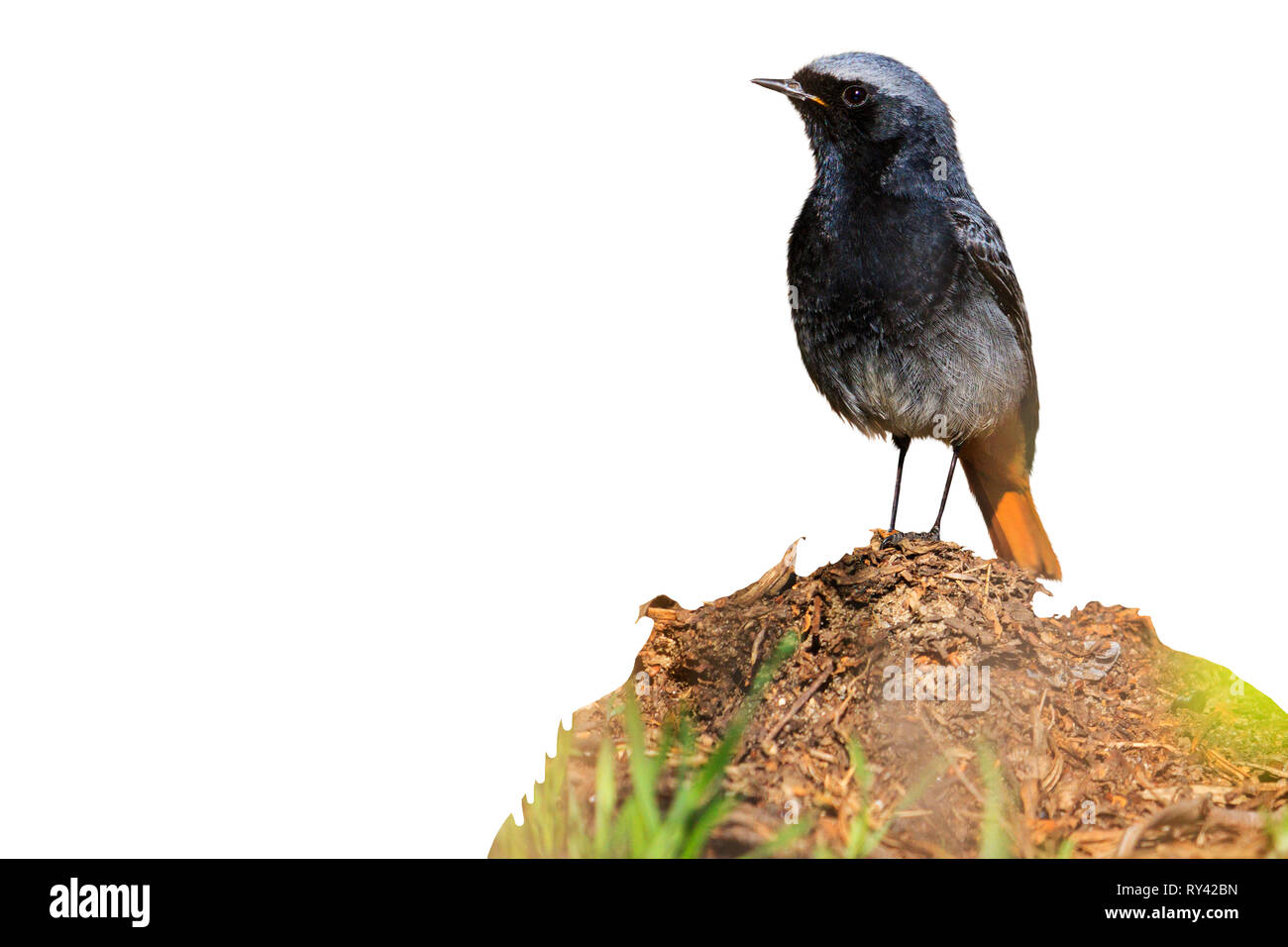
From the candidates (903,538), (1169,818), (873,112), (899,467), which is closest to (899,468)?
(899,467)

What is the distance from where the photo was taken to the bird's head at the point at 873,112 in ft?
14.7

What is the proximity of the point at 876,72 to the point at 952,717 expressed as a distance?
2.61 metres

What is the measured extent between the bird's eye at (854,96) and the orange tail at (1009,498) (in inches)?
60.8

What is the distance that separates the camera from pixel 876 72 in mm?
4465

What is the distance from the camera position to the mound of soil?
306cm

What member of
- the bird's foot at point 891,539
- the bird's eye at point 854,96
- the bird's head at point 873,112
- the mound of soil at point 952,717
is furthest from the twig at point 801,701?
the bird's eye at point 854,96

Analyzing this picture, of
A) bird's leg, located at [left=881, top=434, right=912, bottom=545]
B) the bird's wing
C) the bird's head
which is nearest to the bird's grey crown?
the bird's head

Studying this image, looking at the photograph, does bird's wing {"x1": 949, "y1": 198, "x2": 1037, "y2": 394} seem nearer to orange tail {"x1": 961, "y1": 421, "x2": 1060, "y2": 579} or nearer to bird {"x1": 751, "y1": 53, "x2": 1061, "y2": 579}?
bird {"x1": 751, "y1": 53, "x2": 1061, "y2": 579}

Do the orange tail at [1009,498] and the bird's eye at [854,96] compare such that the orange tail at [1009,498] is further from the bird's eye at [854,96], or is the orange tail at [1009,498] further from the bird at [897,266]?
the bird's eye at [854,96]

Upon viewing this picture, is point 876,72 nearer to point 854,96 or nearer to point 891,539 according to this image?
point 854,96
